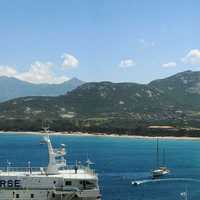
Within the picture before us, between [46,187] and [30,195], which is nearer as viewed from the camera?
[30,195]

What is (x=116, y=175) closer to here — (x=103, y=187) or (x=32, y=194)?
(x=103, y=187)

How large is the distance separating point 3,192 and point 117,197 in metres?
42.6

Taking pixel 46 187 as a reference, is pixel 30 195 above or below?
below

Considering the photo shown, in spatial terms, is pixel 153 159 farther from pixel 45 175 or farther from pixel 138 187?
pixel 45 175

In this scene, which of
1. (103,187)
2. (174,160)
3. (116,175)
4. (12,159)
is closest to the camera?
(103,187)

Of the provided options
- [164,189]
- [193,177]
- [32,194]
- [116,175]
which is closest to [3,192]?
[32,194]

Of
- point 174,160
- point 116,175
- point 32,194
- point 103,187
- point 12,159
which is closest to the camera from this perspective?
point 32,194

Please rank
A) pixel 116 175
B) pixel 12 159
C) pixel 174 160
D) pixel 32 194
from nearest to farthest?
pixel 32 194 < pixel 116 175 < pixel 12 159 < pixel 174 160

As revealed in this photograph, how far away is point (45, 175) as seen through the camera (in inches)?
2352

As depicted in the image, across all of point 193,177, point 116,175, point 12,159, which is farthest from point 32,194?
point 12,159

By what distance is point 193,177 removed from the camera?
5443 inches

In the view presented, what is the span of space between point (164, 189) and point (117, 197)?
18012 millimetres

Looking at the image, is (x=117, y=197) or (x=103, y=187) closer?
(x=117, y=197)

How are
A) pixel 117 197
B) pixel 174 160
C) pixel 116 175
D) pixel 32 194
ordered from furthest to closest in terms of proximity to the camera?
pixel 174 160 < pixel 116 175 < pixel 117 197 < pixel 32 194
